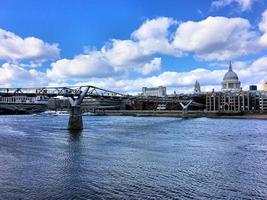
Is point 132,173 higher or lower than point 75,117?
lower

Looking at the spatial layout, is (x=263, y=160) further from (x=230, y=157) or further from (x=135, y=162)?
(x=135, y=162)

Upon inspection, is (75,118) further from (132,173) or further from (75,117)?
(132,173)

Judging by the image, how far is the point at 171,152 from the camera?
156 feet

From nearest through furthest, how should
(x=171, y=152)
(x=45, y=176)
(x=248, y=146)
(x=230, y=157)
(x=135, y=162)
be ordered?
(x=45, y=176)
(x=135, y=162)
(x=230, y=157)
(x=171, y=152)
(x=248, y=146)

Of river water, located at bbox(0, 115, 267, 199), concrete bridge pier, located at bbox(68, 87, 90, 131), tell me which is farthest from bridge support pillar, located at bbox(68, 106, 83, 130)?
river water, located at bbox(0, 115, 267, 199)

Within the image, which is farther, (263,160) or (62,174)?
(263,160)

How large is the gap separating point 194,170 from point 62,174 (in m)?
10.6

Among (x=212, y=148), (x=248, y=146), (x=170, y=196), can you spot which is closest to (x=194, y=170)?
(x=170, y=196)

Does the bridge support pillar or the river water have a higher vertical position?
the bridge support pillar

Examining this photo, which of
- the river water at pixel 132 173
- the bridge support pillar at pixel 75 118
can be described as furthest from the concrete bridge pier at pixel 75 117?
the river water at pixel 132 173

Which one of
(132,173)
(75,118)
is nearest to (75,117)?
(75,118)

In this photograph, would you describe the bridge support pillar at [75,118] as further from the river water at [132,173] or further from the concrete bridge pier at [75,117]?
the river water at [132,173]

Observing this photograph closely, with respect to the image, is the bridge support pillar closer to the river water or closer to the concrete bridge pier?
the concrete bridge pier

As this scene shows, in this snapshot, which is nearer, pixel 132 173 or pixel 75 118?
pixel 132 173
